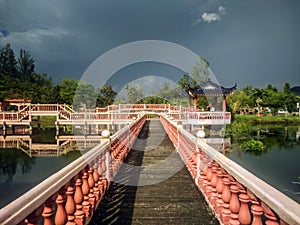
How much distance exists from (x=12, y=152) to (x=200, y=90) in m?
16.8

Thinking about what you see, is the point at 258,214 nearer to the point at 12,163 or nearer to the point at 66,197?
the point at 66,197

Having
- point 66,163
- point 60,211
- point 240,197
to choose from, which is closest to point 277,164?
point 66,163

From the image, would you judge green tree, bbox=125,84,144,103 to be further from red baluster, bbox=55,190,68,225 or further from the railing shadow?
red baluster, bbox=55,190,68,225

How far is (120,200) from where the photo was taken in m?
3.79

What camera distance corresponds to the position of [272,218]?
154 cm

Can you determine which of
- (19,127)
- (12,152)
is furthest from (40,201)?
(19,127)

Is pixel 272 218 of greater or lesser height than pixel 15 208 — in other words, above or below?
below

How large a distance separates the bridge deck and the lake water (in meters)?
5.92

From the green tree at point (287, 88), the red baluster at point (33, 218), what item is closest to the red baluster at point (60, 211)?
the red baluster at point (33, 218)

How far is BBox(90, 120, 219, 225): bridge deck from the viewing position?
3152mm

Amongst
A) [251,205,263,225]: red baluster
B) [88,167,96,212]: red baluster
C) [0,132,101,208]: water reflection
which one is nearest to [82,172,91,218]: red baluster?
[88,167,96,212]: red baluster

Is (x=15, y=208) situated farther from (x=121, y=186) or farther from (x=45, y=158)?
(x=45, y=158)

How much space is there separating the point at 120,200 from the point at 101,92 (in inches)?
1921

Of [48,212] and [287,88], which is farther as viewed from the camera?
[287,88]
